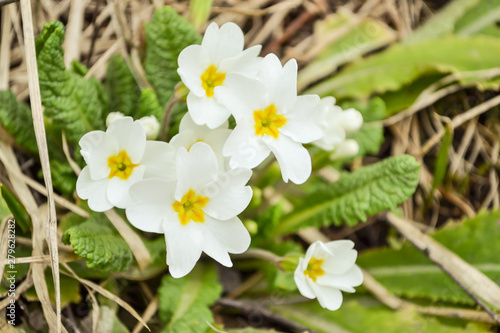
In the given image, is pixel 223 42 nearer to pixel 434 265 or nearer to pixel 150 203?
pixel 150 203

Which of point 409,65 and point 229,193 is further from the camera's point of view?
point 409,65

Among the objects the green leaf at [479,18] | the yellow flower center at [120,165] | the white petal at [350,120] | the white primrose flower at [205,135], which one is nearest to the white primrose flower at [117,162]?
the yellow flower center at [120,165]

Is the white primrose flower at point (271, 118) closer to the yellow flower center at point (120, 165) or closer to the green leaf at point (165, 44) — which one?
the yellow flower center at point (120, 165)

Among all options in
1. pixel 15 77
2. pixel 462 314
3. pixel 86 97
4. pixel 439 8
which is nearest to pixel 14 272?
pixel 86 97

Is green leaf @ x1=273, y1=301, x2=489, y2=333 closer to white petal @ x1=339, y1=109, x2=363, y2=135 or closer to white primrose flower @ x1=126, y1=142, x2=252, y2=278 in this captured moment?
white petal @ x1=339, y1=109, x2=363, y2=135

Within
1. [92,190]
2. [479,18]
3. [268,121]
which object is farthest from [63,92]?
[479,18]

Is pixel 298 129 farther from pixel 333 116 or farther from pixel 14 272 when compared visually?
pixel 14 272

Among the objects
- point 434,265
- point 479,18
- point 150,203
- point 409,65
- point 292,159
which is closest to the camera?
point 150,203
